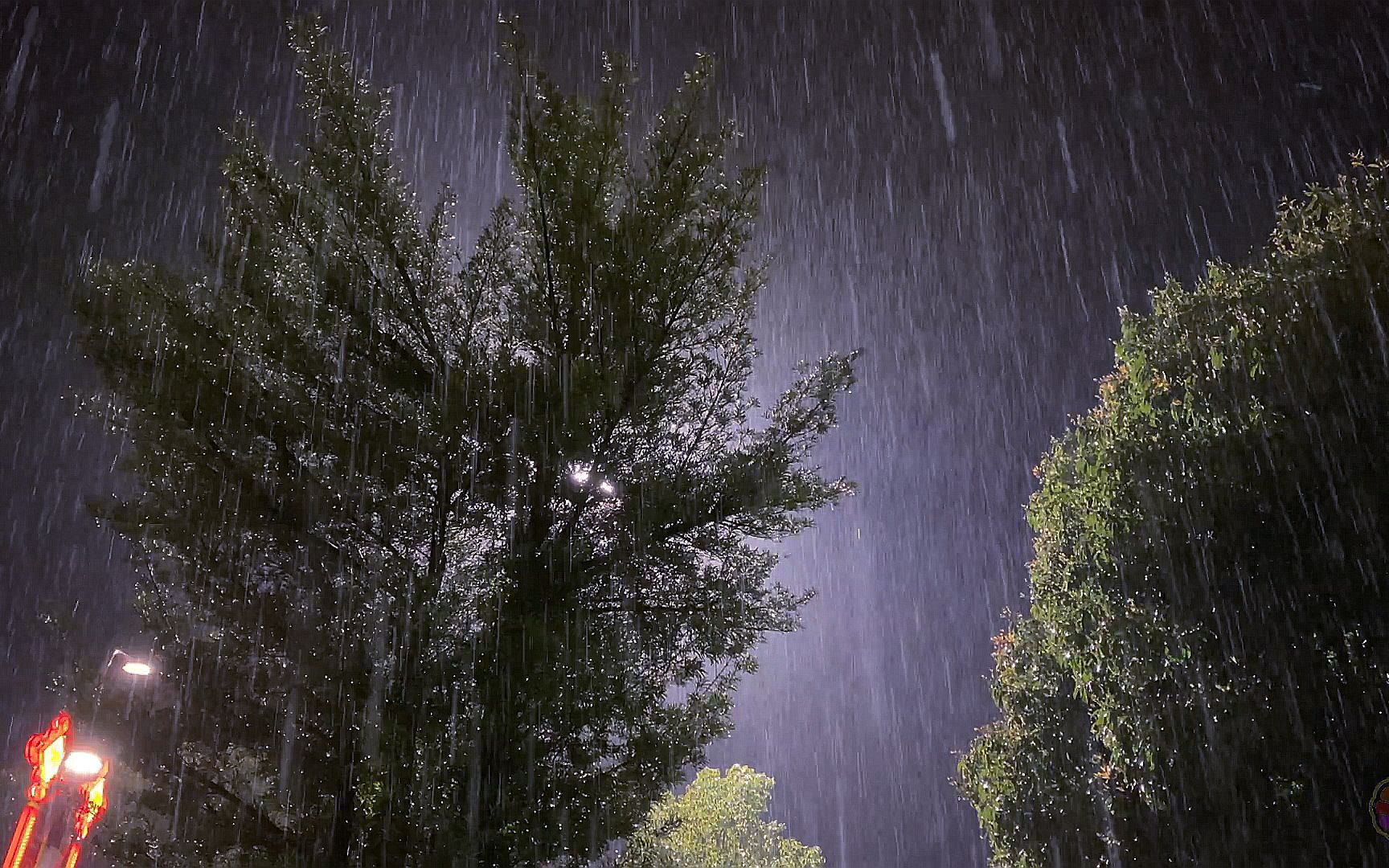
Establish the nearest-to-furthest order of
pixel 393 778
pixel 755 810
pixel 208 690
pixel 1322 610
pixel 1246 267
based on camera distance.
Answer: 1. pixel 393 778
2. pixel 208 690
3. pixel 1322 610
4. pixel 1246 267
5. pixel 755 810

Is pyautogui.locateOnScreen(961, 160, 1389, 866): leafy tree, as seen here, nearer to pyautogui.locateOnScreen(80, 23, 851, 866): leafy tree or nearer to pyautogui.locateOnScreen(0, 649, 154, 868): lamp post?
pyautogui.locateOnScreen(80, 23, 851, 866): leafy tree

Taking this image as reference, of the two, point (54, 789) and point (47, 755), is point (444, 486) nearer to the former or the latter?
point (47, 755)

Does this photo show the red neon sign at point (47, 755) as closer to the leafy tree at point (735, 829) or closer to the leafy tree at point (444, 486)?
the leafy tree at point (444, 486)

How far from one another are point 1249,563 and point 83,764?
10102 mm

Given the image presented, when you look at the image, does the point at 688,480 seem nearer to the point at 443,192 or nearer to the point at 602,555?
the point at 602,555

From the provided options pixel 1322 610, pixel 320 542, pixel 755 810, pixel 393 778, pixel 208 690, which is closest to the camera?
pixel 393 778

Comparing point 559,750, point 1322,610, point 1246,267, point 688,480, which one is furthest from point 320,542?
point 1246,267

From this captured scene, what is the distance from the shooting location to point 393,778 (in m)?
4.34

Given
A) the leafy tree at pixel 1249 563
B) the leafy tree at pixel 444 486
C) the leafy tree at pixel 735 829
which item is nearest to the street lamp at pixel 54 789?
the leafy tree at pixel 444 486

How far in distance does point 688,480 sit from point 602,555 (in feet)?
2.94

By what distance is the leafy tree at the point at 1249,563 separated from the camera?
6.63 m

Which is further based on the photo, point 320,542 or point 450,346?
point 450,346

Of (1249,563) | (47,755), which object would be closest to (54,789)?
(47,755)

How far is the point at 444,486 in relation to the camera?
528 centimetres
